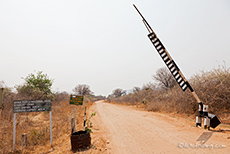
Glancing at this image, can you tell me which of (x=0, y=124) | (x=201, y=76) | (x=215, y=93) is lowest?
(x=0, y=124)

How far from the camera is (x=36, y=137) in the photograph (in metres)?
6.62

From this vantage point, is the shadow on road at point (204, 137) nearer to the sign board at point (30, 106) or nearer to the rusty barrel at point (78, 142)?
the rusty barrel at point (78, 142)

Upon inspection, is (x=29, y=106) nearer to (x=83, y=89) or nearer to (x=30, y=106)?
(x=30, y=106)

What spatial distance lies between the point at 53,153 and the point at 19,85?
1672 cm

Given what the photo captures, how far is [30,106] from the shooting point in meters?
5.73

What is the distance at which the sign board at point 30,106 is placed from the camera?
215 inches

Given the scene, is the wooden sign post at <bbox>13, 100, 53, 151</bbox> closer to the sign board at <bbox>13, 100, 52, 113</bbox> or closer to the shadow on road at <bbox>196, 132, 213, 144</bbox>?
the sign board at <bbox>13, 100, 52, 113</bbox>

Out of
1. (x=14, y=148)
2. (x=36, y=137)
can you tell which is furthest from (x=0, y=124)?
(x=14, y=148)

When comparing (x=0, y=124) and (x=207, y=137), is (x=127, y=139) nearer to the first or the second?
(x=207, y=137)

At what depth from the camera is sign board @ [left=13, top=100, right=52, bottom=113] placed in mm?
5467

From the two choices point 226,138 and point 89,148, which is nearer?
point 89,148

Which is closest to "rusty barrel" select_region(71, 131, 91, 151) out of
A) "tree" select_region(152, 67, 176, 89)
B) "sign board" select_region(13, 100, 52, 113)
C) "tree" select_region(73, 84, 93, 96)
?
"sign board" select_region(13, 100, 52, 113)

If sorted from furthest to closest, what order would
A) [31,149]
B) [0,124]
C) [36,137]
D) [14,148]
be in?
[0,124], [36,137], [31,149], [14,148]

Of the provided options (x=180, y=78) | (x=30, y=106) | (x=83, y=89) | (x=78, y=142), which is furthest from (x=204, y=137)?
(x=83, y=89)
